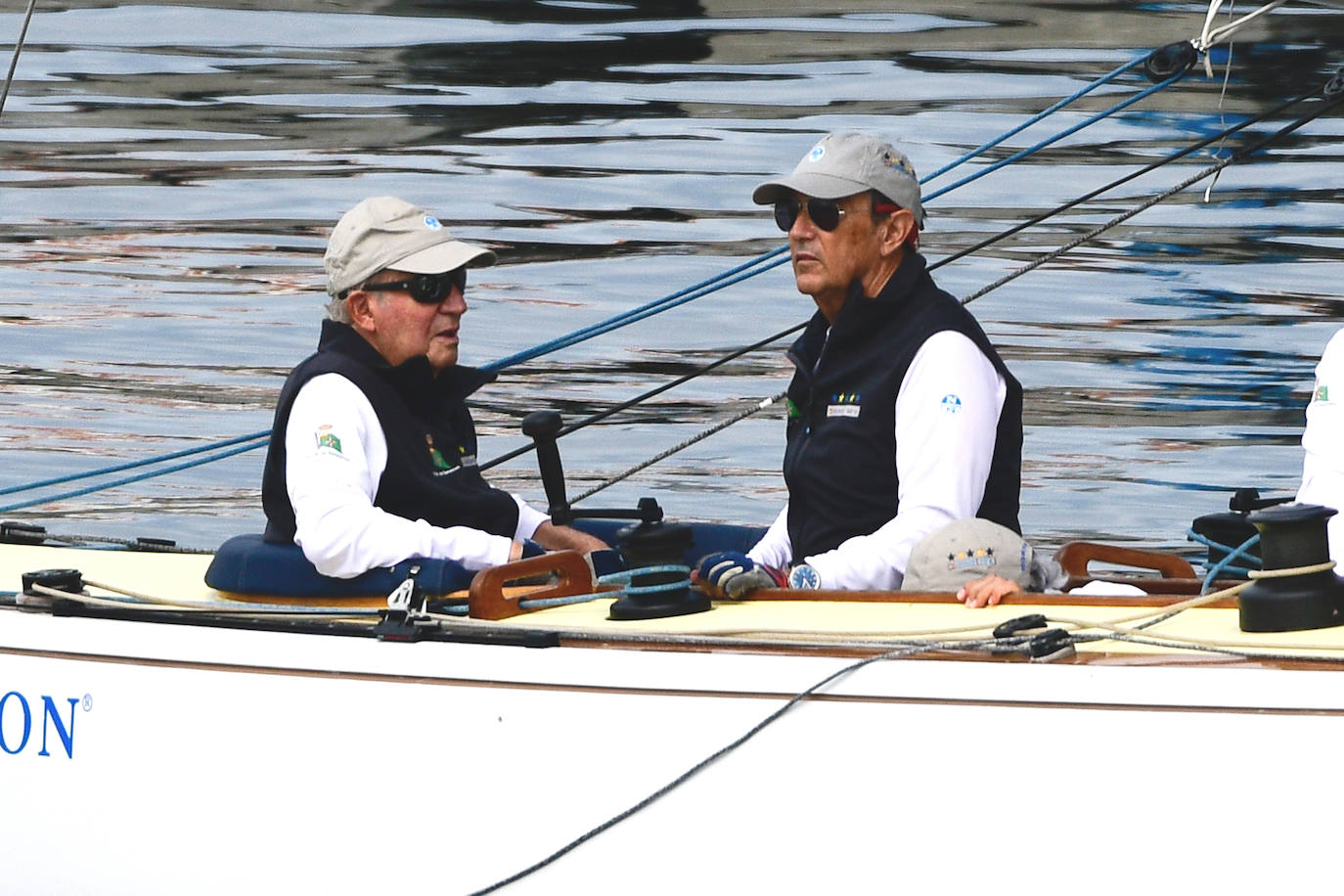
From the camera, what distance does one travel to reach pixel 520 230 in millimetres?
13109

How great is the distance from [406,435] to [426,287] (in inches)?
11.4

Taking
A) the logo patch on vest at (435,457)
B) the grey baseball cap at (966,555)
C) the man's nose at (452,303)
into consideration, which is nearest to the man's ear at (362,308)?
the man's nose at (452,303)

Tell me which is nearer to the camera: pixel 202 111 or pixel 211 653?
pixel 211 653

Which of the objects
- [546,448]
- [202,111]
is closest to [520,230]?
[202,111]

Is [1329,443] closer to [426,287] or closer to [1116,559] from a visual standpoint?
[1116,559]

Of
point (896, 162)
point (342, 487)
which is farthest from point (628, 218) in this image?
point (342, 487)

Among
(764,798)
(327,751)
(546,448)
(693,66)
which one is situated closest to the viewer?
(764,798)

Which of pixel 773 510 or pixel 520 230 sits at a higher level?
pixel 520 230

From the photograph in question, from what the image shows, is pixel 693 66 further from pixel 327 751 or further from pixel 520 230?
pixel 327 751

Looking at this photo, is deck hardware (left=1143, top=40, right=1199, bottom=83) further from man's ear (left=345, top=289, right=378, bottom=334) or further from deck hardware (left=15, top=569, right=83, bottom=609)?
deck hardware (left=15, top=569, right=83, bottom=609)

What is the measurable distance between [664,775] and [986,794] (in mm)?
530

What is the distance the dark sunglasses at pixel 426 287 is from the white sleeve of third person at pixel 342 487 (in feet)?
0.72

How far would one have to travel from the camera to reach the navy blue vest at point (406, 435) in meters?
4.30

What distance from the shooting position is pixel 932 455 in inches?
160
